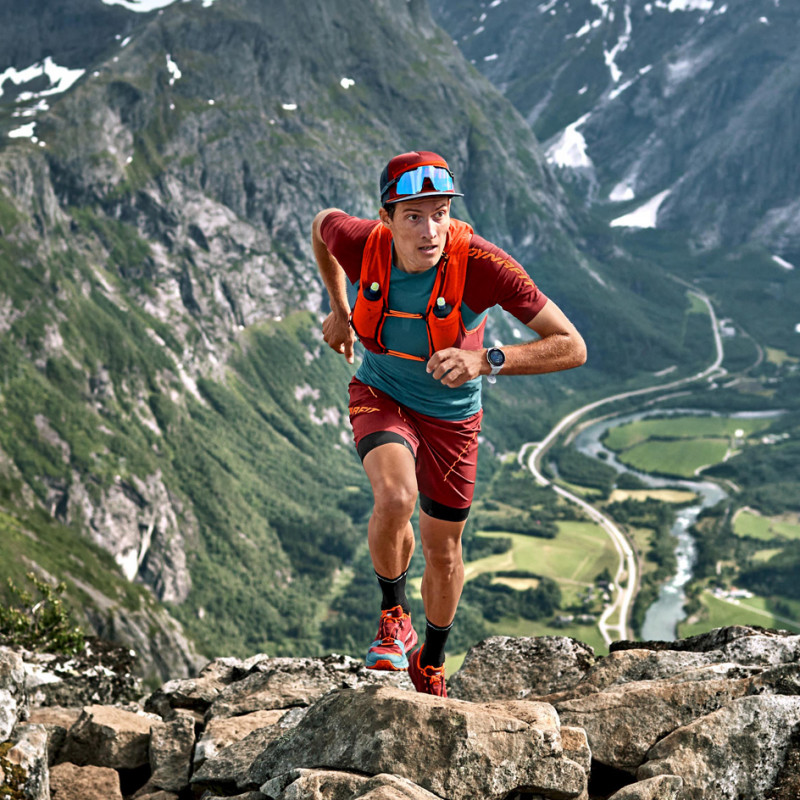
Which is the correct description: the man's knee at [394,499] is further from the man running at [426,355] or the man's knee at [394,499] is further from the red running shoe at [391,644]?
the red running shoe at [391,644]

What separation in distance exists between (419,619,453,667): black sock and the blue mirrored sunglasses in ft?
20.7

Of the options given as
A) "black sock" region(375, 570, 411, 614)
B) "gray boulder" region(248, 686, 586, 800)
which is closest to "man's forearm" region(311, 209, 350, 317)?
"black sock" region(375, 570, 411, 614)

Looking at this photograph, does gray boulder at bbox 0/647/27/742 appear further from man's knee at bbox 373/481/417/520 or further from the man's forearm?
the man's forearm

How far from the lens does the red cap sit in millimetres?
10969

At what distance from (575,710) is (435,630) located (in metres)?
2.31

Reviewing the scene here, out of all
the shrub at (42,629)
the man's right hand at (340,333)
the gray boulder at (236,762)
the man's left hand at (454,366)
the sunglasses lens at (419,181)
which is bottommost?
the shrub at (42,629)

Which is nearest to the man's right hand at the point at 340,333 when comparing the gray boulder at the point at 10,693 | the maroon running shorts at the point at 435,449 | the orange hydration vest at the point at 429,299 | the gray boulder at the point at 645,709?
the orange hydration vest at the point at 429,299

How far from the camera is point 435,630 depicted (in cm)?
1294

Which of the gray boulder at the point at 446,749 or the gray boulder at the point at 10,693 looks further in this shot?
the gray boulder at the point at 10,693

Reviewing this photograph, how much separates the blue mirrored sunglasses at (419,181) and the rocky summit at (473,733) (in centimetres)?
639

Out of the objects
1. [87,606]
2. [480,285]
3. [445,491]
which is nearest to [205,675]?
[445,491]

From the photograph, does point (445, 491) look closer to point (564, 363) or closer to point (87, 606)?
point (564, 363)

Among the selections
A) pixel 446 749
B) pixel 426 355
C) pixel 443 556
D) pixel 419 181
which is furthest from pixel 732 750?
pixel 419 181

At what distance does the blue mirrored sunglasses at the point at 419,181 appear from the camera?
10961 millimetres
